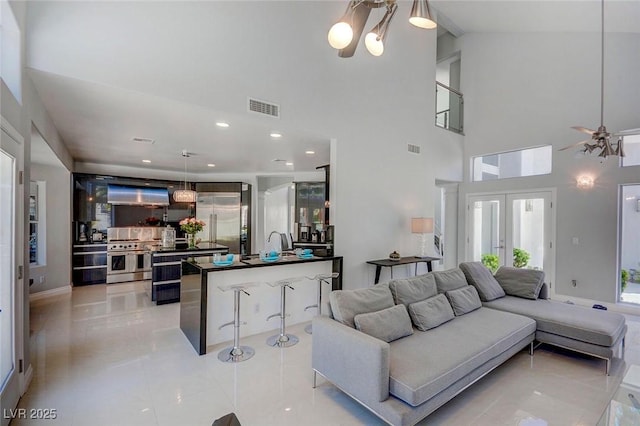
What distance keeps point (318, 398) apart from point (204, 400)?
98 cm

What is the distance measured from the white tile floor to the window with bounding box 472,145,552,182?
347 centimetres

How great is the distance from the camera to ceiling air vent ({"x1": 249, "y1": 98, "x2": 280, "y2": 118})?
3820 millimetres

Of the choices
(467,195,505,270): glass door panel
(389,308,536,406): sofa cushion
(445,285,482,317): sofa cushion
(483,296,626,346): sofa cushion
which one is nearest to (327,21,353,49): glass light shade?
(389,308,536,406): sofa cushion

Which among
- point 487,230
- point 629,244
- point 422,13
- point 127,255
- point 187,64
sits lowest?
point 127,255

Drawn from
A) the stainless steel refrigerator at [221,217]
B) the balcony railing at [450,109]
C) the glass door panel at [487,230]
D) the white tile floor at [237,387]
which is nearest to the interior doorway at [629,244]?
the white tile floor at [237,387]

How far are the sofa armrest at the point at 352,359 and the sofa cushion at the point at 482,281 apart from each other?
8.03 ft

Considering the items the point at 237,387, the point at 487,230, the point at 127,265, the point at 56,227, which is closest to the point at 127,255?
the point at 127,265

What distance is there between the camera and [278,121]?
4051 mm

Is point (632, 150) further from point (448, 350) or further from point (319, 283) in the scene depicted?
point (319, 283)

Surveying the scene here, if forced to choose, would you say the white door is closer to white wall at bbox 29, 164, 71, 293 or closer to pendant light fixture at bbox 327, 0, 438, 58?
pendant light fixture at bbox 327, 0, 438, 58

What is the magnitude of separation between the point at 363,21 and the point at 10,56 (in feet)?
9.53

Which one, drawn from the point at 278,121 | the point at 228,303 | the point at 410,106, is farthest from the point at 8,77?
the point at 410,106

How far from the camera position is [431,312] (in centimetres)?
318

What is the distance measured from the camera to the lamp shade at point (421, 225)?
5.59 meters
